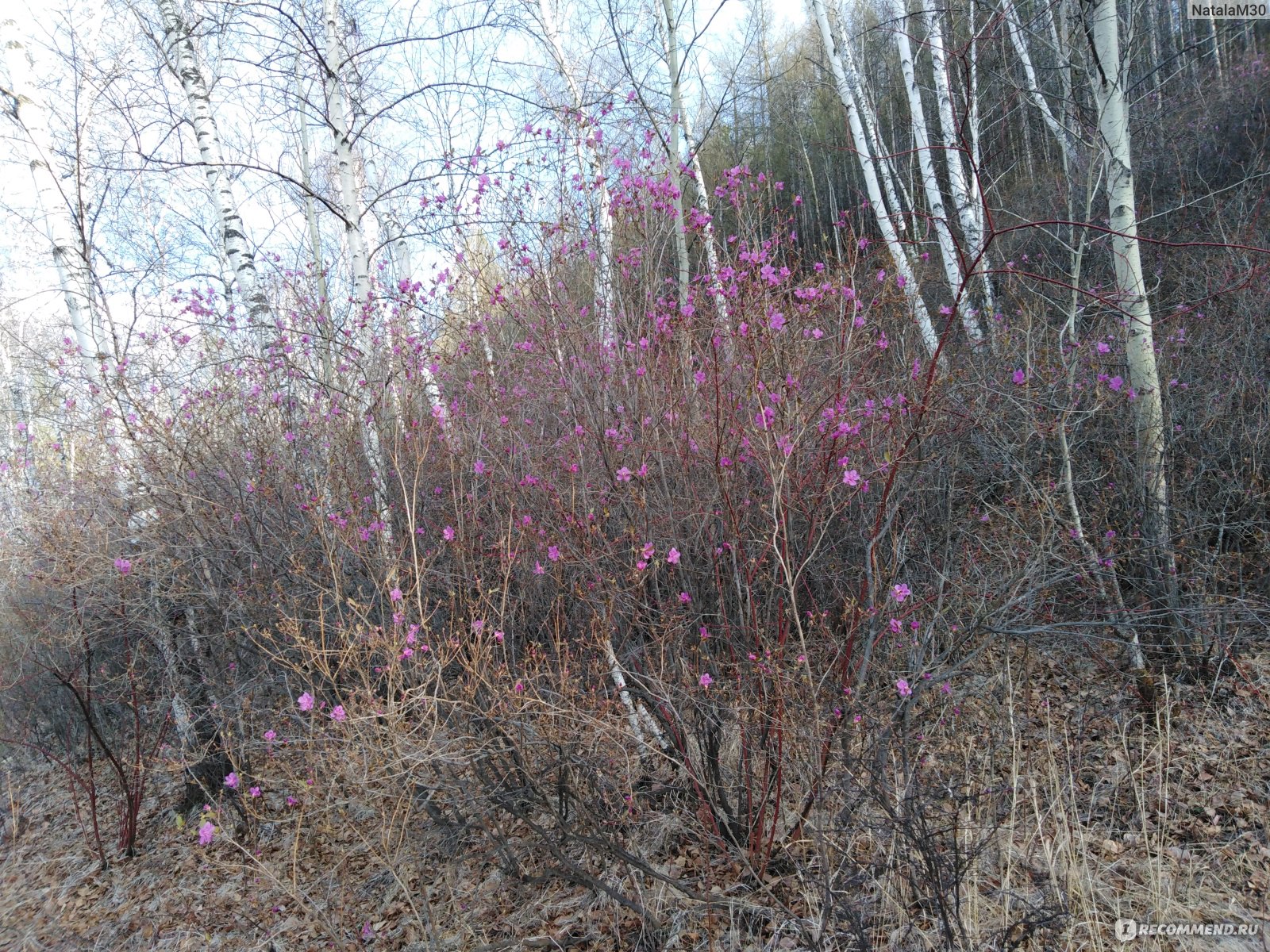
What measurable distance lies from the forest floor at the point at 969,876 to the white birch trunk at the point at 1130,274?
815mm

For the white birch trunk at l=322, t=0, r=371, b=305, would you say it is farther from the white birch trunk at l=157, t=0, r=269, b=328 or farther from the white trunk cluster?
the white trunk cluster

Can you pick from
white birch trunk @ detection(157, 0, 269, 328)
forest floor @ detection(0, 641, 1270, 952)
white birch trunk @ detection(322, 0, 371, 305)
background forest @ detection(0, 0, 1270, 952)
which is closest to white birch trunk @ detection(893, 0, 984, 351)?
background forest @ detection(0, 0, 1270, 952)

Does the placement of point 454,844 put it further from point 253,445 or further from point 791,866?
point 253,445

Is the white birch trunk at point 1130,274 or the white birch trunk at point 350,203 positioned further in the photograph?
the white birch trunk at point 350,203

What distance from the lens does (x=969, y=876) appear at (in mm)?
2408

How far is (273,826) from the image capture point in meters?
4.55

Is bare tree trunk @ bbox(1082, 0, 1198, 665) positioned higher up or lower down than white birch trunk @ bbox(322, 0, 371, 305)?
lower down

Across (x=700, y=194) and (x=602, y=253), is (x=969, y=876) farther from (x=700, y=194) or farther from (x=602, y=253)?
(x=700, y=194)

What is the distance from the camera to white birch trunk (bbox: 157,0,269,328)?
5672mm

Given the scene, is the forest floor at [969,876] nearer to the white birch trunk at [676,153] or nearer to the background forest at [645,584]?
the background forest at [645,584]

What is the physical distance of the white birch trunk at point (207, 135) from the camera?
5672mm

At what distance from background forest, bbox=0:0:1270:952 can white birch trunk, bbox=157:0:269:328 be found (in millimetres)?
47

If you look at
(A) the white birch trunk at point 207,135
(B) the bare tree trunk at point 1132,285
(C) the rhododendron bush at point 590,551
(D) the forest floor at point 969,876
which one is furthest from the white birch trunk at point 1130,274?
(A) the white birch trunk at point 207,135

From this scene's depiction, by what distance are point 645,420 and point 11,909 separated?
5.11 m
